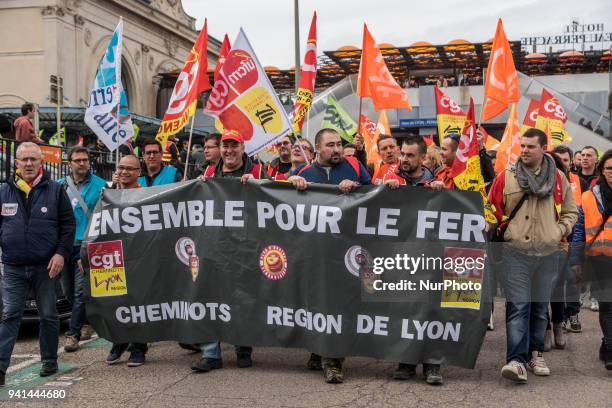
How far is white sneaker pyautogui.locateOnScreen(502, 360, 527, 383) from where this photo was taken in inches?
218

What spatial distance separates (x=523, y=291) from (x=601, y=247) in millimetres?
995

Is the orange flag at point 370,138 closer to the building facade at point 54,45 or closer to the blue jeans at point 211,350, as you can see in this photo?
the blue jeans at point 211,350

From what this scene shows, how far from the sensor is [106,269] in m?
6.48

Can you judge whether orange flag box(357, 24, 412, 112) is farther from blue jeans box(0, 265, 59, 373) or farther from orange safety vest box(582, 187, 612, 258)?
blue jeans box(0, 265, 59, 373)

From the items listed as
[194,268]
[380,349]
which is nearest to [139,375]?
[194,268]

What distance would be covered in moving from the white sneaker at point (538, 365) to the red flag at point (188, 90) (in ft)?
14.3

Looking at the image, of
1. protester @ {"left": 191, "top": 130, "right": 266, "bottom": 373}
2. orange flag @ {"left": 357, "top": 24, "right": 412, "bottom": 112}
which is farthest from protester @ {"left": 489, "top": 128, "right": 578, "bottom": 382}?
orange flag @ {"left": 357, "top": 24, "right": 412, "bottom": 112}

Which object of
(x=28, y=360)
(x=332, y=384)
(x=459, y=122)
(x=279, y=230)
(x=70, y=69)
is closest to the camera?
(x=332, y=384)

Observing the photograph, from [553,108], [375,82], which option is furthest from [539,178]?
[553,108]

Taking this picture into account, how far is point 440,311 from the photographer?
579 cm

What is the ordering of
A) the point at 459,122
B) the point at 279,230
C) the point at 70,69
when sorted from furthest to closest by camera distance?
the point at 70,69, the point at 459,122, the point at 279,230

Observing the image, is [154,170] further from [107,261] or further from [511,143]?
[511,143]

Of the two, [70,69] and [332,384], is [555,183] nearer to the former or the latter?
[332,384]

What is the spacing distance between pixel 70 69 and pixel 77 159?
101ft
